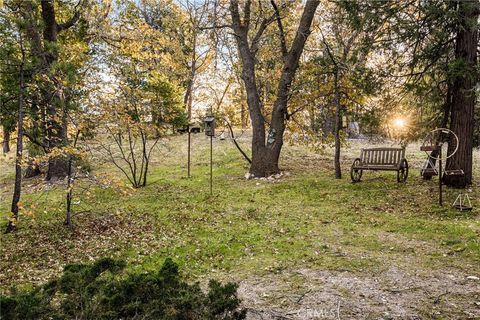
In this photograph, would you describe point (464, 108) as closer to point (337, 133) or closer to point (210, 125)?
point (337, 133)

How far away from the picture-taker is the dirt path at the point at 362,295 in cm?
403

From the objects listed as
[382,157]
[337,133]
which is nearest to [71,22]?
[337,133]

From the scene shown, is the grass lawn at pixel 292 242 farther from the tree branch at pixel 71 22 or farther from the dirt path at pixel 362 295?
the tree branch at pixel 71 22

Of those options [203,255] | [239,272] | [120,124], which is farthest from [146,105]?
[239,272]

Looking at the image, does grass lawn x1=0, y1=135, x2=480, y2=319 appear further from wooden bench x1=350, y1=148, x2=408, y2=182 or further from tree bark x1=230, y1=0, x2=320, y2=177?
tree bark x1=230, y1=0, x2=320, y2=177

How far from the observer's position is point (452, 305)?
165 inches

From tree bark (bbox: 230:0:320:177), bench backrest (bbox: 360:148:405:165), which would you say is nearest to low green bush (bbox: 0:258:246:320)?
bench backrest (bbox: 360:148:405:165)

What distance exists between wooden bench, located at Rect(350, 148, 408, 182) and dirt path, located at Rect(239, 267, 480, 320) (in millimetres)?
5502

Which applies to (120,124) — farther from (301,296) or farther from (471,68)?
(471,68)

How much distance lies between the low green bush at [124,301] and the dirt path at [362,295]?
4.79 feet

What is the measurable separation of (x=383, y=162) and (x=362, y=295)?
6.90 meters

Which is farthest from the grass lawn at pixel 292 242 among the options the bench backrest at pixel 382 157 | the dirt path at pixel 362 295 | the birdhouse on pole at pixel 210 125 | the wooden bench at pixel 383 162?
the birdhouse on pole at pixel 210 125

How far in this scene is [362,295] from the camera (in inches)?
177

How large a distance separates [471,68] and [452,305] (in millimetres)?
6415
